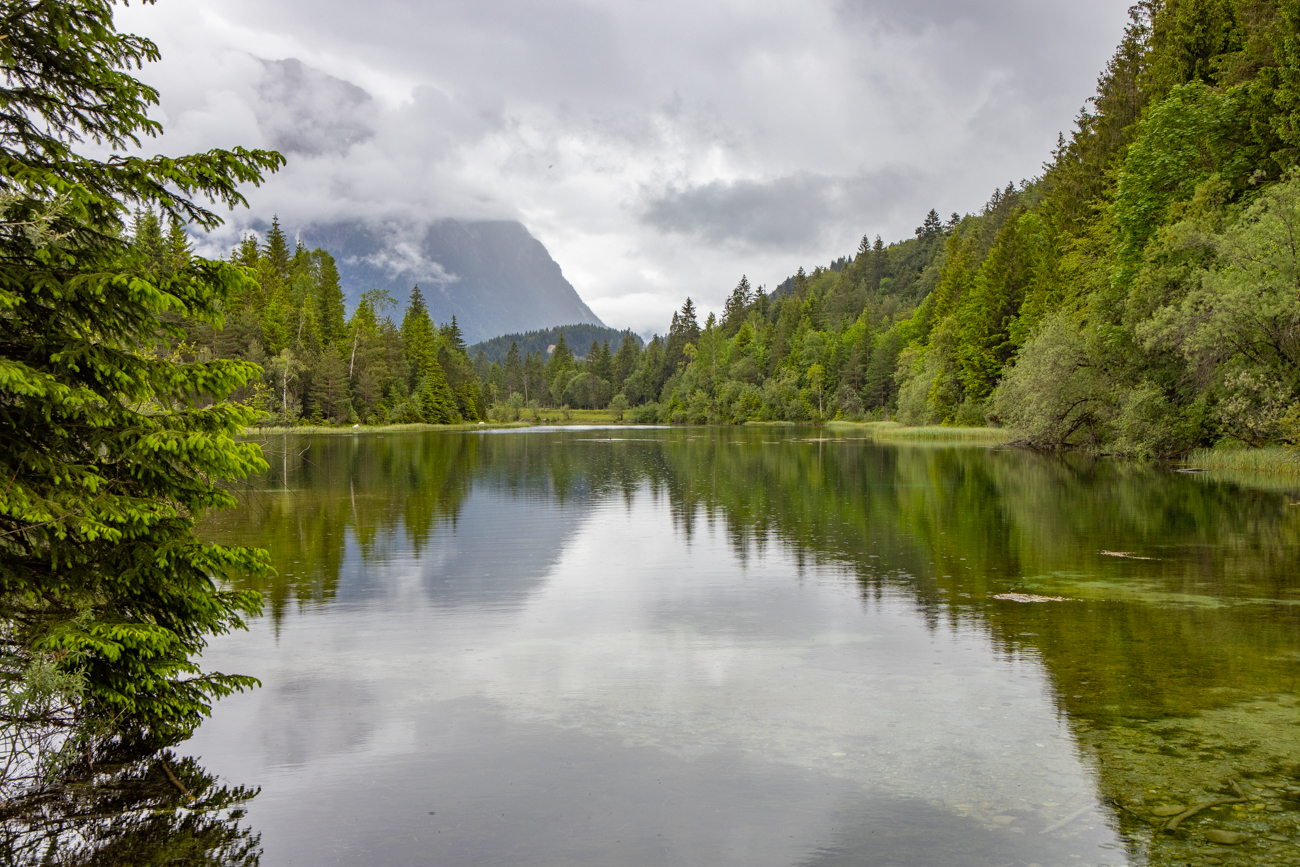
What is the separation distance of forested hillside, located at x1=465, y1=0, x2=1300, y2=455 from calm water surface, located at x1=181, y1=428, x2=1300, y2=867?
1503 centimetres

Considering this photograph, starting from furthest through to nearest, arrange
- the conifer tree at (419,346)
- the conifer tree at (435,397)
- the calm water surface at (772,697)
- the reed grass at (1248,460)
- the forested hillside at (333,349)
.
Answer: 1. the conifer tree at (419,346)
2. the conifer tree at (435,397)
3. the forested hillside at (333,349)
4. the reed grass at (1248,460)
5. the calm water surface at (772,697)

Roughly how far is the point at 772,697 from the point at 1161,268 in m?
36.7

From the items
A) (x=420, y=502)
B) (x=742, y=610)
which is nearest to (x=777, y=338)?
(x=420, y=502)

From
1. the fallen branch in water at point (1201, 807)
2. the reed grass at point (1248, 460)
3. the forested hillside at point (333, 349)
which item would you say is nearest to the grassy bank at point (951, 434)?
the reed grass at point (1248, 460)

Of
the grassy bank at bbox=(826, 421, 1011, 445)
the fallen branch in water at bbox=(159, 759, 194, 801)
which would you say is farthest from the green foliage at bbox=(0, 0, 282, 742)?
the grassy bank at bbox=(826, 421, 1011, 445)

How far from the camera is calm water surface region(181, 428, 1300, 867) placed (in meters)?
6.29

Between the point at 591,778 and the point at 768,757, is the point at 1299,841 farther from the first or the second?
the point at 591,778

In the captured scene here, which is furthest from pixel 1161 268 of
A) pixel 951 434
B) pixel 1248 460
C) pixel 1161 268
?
pixel 951 434

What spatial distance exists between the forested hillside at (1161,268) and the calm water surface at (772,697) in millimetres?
15029

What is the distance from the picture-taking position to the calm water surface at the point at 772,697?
6293mm

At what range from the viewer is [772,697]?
363 inches

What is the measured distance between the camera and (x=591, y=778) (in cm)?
723

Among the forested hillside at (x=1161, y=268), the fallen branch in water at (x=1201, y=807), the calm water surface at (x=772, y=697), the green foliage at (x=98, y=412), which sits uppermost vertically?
the forested hillside at (x=1161, y=268)

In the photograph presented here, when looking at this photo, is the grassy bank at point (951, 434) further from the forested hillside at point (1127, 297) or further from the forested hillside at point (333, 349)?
the forested hillside at point (333, 349)
